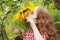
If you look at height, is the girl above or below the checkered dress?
above

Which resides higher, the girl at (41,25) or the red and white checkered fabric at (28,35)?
the girl at (41,25)

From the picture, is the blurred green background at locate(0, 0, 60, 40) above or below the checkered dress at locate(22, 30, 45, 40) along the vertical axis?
above

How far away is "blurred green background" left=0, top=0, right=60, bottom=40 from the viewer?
1.28 m

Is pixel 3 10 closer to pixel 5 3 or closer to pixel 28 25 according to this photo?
pixel 5 3

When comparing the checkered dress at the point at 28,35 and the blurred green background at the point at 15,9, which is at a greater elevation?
the blurred green background at the point at 15,9

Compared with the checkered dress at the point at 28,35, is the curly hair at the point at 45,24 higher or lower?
higher

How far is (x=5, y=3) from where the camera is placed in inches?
52.9

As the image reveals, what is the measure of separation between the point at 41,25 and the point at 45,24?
3 centimetres

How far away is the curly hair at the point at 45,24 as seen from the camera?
1286mm

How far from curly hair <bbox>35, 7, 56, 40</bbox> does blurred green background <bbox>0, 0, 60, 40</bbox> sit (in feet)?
0.09

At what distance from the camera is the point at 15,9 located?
1.33 meters

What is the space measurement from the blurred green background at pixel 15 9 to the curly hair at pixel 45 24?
0.09 ft

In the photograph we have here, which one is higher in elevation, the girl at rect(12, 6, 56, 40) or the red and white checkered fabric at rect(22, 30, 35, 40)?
the girl at rect(12, 6, 56, 40)

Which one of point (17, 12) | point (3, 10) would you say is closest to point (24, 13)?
point (17, 12)
